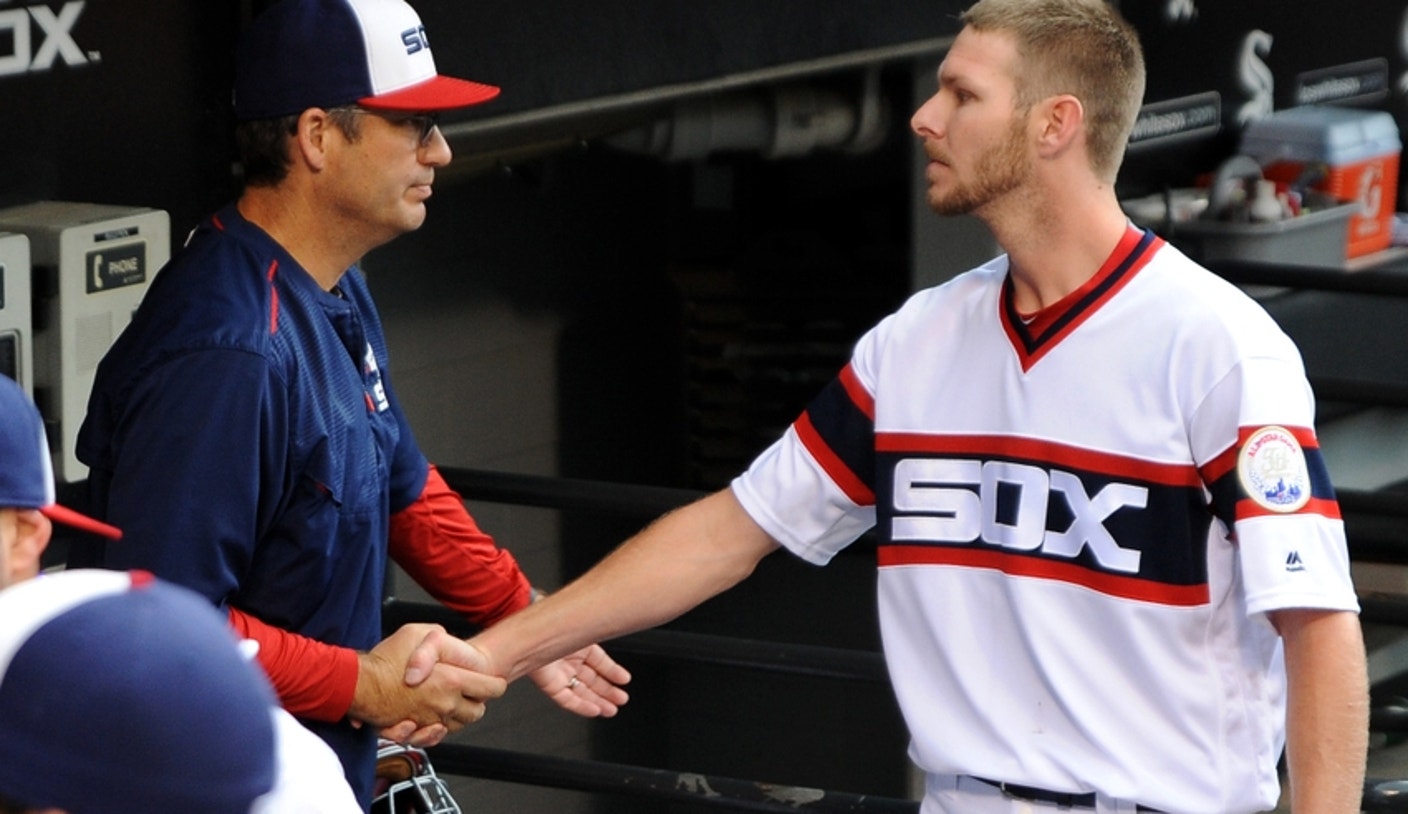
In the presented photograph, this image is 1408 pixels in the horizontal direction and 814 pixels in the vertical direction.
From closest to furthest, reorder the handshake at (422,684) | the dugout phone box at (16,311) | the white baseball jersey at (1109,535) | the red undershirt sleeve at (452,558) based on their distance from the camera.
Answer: the white baseball jersey at (1109,535) → the handshake at (422,684) → the red undershirt sleeve at (452,558) → the dugout phone box at (16,311)

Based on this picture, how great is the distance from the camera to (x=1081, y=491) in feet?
8.17

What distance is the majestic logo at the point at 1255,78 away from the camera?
607cm

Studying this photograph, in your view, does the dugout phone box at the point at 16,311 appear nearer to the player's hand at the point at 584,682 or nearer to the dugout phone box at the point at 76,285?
the dugout phone box at the point at 76,285

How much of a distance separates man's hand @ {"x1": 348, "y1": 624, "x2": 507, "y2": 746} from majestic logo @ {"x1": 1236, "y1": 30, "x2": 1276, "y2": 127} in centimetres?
383

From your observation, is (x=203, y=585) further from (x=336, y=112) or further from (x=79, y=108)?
(x=79, y=108)

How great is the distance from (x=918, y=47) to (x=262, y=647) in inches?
110

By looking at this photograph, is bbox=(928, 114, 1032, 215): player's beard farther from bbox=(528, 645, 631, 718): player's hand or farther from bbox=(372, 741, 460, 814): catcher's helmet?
bbox=(372, 741, 460, 814): catcher's helmet

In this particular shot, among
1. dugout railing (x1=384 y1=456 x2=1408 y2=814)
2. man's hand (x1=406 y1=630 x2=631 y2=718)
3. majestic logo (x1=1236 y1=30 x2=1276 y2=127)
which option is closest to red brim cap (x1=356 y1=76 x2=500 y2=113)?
man's hand (x1=406 y1=630 x2=631 y2=718)

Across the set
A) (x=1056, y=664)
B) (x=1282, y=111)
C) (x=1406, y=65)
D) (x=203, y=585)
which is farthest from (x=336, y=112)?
(x=1406, y=65)

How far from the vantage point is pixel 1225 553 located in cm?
244

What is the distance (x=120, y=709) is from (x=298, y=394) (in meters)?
1.38

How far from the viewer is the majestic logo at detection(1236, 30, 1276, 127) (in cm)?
607

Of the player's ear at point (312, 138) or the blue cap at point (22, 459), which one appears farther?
the player's ear at point (312, 138)

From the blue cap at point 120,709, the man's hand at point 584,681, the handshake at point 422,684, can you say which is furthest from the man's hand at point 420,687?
the blue cap at point 120,709
